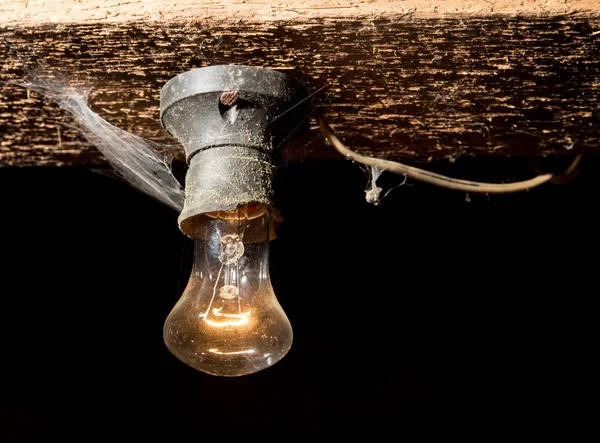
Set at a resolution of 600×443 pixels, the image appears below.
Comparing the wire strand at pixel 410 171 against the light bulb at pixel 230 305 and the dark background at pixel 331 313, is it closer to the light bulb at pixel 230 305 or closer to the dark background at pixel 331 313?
the light bulb at pixel 230 305

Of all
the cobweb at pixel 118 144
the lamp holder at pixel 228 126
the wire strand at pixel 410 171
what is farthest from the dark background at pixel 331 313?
the lamp holder at pixel 228 126

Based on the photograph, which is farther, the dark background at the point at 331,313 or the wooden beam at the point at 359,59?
the dark background at the point at 331,313

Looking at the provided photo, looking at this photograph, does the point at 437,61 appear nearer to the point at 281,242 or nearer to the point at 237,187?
the point at 237,187

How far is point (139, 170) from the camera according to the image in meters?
1.03

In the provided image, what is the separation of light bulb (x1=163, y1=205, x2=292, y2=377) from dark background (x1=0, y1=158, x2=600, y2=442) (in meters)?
0.75

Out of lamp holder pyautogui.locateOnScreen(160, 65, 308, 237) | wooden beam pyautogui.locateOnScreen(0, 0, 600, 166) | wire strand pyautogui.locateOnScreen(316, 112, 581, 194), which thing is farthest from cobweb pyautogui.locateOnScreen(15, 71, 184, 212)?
wire strand pyautogui.locateOnScreen(316, 112, 581, 194)

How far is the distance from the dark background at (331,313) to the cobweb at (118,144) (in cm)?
57

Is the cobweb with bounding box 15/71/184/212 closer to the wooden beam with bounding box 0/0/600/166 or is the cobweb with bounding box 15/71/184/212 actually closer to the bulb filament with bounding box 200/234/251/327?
the wooden beam with bounding box 0/0/600/166

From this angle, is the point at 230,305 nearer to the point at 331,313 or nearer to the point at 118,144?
the point at 118,144

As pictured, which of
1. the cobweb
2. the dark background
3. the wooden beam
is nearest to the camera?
the wooden beam

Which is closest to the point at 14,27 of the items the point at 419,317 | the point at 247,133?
the point at 247,133

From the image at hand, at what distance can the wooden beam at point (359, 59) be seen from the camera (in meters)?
0.73

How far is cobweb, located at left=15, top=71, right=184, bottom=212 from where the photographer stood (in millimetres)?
847

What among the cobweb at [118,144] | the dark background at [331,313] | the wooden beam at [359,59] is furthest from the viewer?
the dark background at [331,313]
